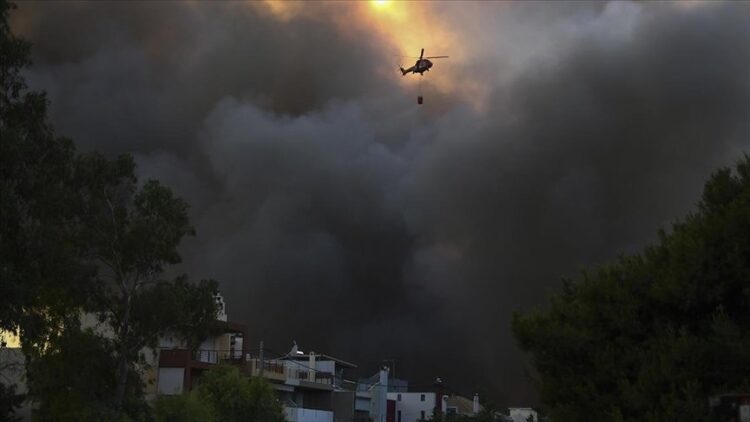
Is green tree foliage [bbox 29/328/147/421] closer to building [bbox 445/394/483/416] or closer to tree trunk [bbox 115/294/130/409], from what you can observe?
tree trunk [bbox 115/294/130/409]

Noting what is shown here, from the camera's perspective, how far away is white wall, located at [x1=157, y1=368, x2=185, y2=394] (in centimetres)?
7331

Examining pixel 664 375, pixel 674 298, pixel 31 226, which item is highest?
pixel 31 226

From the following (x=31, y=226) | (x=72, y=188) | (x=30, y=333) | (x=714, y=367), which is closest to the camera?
(x=714, y=367)

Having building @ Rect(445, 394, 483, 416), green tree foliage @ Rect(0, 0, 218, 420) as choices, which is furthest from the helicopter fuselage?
building @ Rect(445, 394, 483, 416)

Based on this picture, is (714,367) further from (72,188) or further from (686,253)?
(72,188)

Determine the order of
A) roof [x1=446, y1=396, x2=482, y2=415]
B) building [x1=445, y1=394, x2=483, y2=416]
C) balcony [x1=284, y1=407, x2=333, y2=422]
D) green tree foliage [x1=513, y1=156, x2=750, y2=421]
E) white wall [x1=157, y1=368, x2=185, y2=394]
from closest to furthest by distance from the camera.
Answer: green tree foliage [x1=513, y1=156, x2=750, y2=421]
white wall [x1=157, y1=368, x2=185, y2=394]
balcony [x1=284, y1=407, x2=333, y2=422]
building [x1=445, y1=394, x2=483, y2=416]
roof [x1=446, y1=396, x2=482, y2=415]

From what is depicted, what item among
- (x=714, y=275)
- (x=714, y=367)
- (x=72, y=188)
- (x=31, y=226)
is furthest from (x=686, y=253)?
(x=72, y=188)

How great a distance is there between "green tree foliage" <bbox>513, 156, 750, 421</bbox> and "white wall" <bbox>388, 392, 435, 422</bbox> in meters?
99.6

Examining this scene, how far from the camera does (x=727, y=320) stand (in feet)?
63.7

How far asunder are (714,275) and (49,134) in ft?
90.4

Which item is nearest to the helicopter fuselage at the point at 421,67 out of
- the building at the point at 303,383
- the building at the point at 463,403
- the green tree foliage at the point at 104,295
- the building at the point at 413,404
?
the green tree foliage at the point at 104,295

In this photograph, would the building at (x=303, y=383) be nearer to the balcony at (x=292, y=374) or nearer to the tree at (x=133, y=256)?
the balcony at (x=292, y=374)

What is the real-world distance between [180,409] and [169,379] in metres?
13.5

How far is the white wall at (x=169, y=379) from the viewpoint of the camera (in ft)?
241
